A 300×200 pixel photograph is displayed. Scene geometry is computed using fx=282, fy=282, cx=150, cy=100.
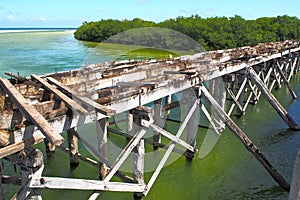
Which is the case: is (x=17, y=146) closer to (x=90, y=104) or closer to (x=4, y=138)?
(x=4, y=138)

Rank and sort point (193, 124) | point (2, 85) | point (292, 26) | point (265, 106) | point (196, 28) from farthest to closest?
point (292, 26), point (196, 28), point (265, 106), point (193, 124), point (2, 85)

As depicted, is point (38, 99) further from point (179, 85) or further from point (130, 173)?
point (130, 173)

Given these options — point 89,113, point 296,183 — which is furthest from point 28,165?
point 296,183

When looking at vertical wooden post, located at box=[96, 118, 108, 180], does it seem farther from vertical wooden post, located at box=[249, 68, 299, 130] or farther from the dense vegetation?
the dense vegetation

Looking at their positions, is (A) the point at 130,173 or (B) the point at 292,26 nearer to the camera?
(A) the point at 130,173

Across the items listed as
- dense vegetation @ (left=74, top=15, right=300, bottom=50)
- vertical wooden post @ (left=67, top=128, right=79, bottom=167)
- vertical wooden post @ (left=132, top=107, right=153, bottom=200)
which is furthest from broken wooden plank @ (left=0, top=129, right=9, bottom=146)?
dense vegetation @ (left=74, top=15, right=300, bottom=50)

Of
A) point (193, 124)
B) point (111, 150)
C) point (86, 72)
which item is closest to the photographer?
point (86, 72)

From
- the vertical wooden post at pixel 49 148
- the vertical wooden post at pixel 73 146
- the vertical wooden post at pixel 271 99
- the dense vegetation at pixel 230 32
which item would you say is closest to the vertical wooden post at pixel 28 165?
the vertical wooden post at pixel 73 146

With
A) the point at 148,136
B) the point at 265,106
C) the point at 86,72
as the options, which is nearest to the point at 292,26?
the point at 265,106
